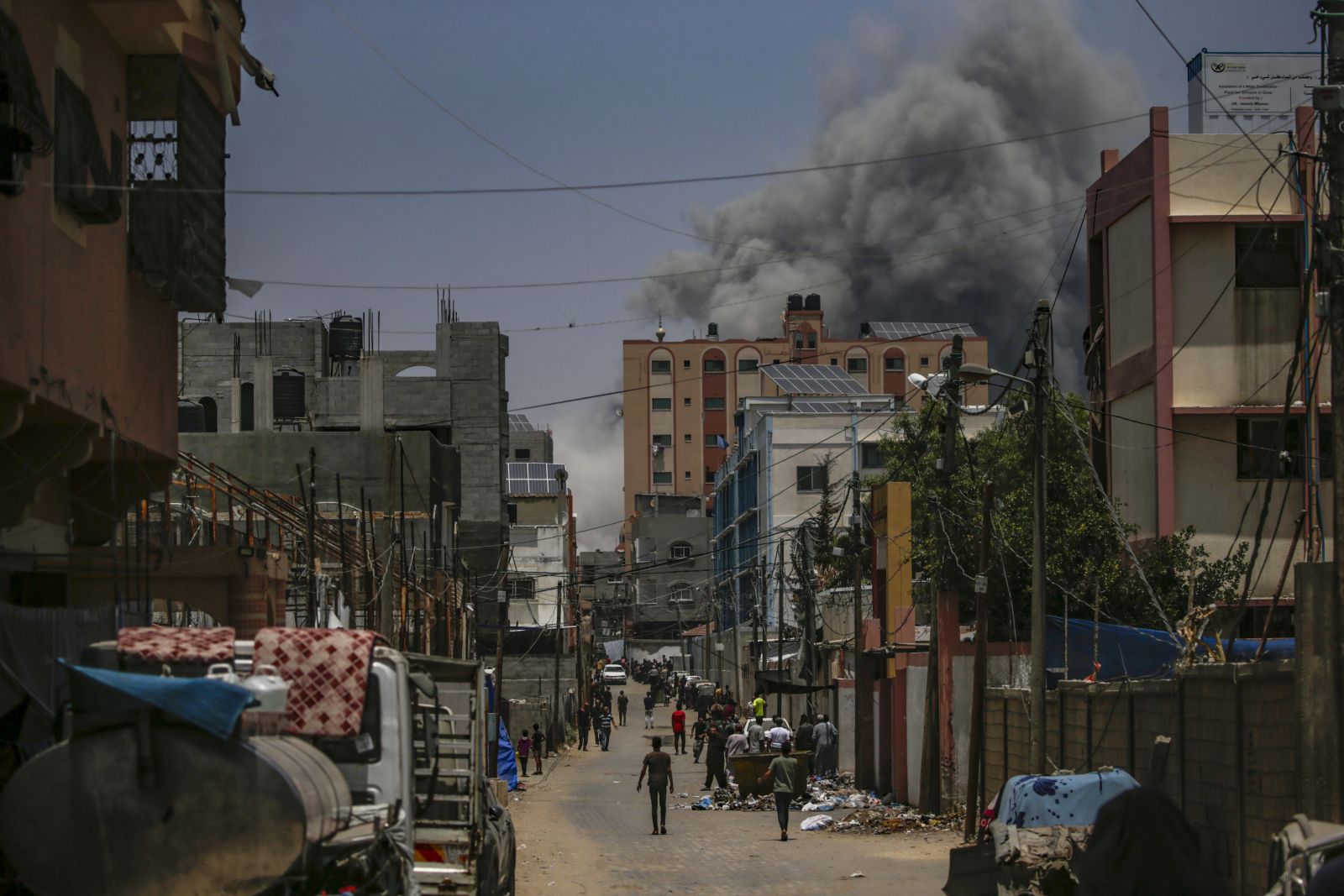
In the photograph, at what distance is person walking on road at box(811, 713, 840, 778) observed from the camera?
41.1 m

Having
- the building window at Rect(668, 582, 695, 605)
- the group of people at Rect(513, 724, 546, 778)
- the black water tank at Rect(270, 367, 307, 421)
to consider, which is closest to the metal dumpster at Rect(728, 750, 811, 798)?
the group of people at Rect(513, 724, 546, 778)

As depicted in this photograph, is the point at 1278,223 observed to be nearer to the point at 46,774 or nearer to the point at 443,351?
the point at 46,774

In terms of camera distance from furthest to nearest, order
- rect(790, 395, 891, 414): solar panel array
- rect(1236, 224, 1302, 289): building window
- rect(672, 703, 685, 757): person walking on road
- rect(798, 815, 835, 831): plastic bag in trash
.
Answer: rect(790, 395, 891, 414): solar panel array
rect(672, 703, 685, 757): person walking on road
rect(1236, 224, 1302, 289): building window
rect(798, 815, 835, 831): plastic bag in trash

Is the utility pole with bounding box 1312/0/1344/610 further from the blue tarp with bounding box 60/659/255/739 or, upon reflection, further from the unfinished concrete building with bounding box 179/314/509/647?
the unfinished concrete building with bounding box 179/314/509/647

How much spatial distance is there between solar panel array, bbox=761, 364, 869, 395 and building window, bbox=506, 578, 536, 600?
1735 cm

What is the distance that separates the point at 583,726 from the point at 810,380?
32502 millimetres

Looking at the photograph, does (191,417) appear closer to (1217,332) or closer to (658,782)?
(658,782)

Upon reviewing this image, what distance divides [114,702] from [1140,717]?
1385cm

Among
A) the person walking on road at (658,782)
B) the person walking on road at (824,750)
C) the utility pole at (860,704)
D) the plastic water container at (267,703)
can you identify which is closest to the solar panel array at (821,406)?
the person walking on road at (824,750)

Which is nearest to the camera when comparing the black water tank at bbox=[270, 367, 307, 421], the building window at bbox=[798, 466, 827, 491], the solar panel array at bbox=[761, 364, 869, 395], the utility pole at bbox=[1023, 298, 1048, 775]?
the utility pole at bbox=[1023, 298, 1048, 775]

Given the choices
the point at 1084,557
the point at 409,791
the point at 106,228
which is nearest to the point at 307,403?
the point at 1084,557

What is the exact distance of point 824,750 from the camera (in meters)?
41.4

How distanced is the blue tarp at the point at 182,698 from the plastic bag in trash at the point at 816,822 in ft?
70.1

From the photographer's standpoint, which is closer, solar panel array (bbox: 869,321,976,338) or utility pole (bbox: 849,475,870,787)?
utility pole (bbox: 849,475,870,787)
